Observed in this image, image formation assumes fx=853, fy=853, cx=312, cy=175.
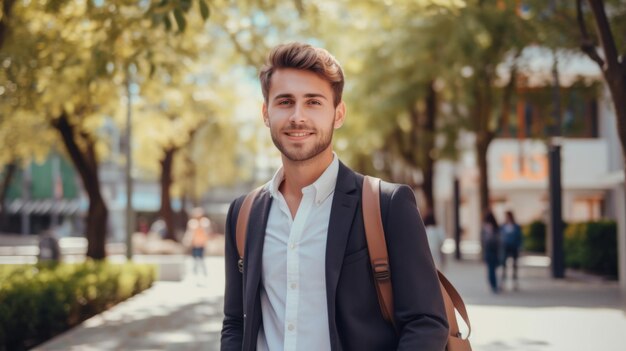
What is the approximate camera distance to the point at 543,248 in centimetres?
3594

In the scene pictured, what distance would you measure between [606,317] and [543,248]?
23273mm

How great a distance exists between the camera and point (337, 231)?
105 inches

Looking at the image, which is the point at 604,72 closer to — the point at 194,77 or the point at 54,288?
the point at 54,288

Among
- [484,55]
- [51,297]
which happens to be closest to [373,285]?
[51,297]

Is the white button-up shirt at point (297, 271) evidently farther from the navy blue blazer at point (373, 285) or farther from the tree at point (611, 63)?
the tree at point (611, 63)

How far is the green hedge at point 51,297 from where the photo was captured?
10.9 m

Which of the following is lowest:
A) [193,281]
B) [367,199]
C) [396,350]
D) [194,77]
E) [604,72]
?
[193,281]

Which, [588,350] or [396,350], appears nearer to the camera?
[396,350]

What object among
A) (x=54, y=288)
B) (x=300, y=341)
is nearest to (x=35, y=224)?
(x=54, y=288)

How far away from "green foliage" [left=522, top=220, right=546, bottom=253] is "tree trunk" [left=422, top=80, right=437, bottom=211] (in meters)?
7.63

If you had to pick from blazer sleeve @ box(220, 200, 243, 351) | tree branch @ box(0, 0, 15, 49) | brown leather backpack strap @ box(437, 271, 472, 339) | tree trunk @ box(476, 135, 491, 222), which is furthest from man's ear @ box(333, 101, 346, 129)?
tree trunk @ box(476, 135, 491, 222)

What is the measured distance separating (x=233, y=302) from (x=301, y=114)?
2.46 feet

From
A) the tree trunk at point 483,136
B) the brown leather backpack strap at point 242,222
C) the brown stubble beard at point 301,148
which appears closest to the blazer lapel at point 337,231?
the brown stubble beard at point 301,148

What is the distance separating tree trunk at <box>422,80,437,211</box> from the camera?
30562mm
